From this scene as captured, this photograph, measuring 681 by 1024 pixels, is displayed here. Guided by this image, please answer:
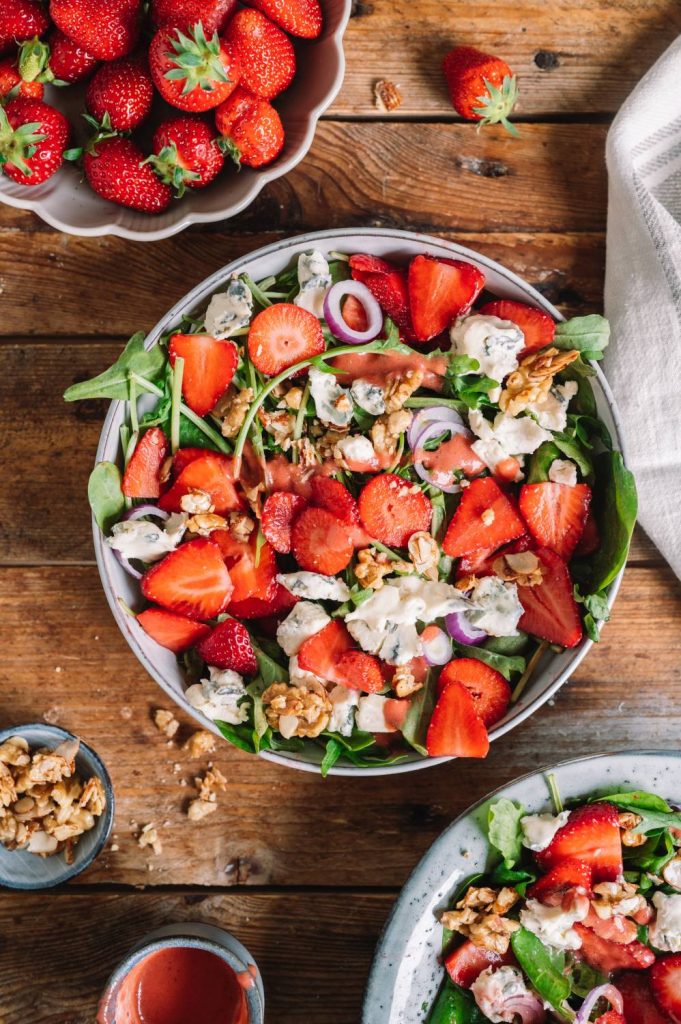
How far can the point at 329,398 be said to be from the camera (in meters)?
1.46

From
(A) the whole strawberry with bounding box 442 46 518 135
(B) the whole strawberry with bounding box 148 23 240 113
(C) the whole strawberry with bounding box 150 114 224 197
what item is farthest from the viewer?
(A) the whole strawberry with bounding box 442 46 518 135

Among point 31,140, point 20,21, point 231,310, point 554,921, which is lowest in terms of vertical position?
point 554,921

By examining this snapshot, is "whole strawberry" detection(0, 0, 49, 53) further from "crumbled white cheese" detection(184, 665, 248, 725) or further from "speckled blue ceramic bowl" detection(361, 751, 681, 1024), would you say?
"speckled blue ceramic bowl" detection(361, 751, 681, 1024)

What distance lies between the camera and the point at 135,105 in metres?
1.47

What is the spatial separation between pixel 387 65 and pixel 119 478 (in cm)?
89

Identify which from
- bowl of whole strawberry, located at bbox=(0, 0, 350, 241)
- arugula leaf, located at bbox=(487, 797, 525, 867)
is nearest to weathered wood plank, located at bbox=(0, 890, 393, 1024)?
arugula leaf, located at bbox=(487, 797, 525, 867)

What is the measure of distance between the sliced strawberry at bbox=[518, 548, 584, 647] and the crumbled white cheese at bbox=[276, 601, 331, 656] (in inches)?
13.1

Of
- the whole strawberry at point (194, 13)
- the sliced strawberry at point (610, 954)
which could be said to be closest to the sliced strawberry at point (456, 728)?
the sliced strawberry at point (610, 954)

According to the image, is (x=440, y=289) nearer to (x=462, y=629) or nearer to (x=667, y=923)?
(x=462, y=629)

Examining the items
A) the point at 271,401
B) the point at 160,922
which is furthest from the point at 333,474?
the point at 160,922

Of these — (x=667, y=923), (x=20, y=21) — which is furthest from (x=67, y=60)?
(x=667, y=923)

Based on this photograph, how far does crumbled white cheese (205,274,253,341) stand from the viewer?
141 centimetres

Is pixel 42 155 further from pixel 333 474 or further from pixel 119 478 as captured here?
pixel 333 474

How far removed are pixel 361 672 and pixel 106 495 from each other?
49 centimetres
